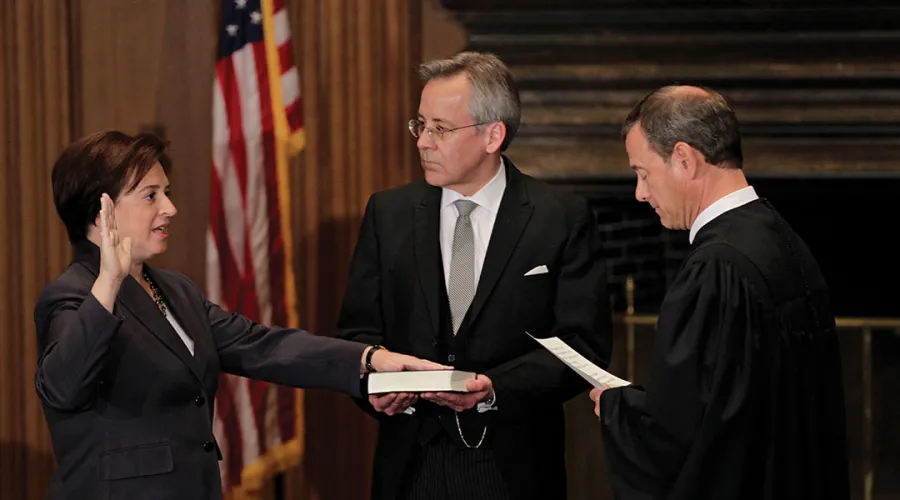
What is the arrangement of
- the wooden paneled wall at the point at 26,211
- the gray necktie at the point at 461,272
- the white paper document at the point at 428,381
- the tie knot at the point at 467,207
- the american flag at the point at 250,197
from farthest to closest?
the wooden paneled wall at the point at 26,211 → the american flag at the point at 250,197 → the tie knot at the point at 467,207 → the gray necktie at the point at 461,272 → the white paper document at the point at 428,381

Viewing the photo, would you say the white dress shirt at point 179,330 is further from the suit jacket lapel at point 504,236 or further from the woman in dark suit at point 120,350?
the suit jacket lapel at point 504,236

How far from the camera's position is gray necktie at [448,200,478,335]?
3363 mm

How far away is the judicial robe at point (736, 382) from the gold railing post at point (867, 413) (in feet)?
6.88

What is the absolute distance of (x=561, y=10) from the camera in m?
4.52

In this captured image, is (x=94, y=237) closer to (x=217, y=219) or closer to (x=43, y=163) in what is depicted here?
(x=217, y=219)

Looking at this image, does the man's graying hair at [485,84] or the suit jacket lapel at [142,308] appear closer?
the suit jacket lapel at [142,308]

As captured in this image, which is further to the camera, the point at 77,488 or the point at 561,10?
the point at 561,10

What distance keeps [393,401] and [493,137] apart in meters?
0.86

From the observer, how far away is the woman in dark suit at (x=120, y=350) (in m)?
2.73

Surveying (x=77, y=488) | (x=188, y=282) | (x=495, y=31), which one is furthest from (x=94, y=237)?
(x=495, y=31)

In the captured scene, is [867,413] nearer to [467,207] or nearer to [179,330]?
[467,207]

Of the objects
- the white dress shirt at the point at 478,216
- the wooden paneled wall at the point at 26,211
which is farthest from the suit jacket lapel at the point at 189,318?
the wooden paneled wall at the point at 26,211

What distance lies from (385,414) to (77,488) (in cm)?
89

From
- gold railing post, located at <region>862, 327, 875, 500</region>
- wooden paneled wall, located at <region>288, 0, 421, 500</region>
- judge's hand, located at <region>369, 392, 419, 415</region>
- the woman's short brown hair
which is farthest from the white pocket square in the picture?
gold railing post, located at <region>862, 327, 875, 500</region>
